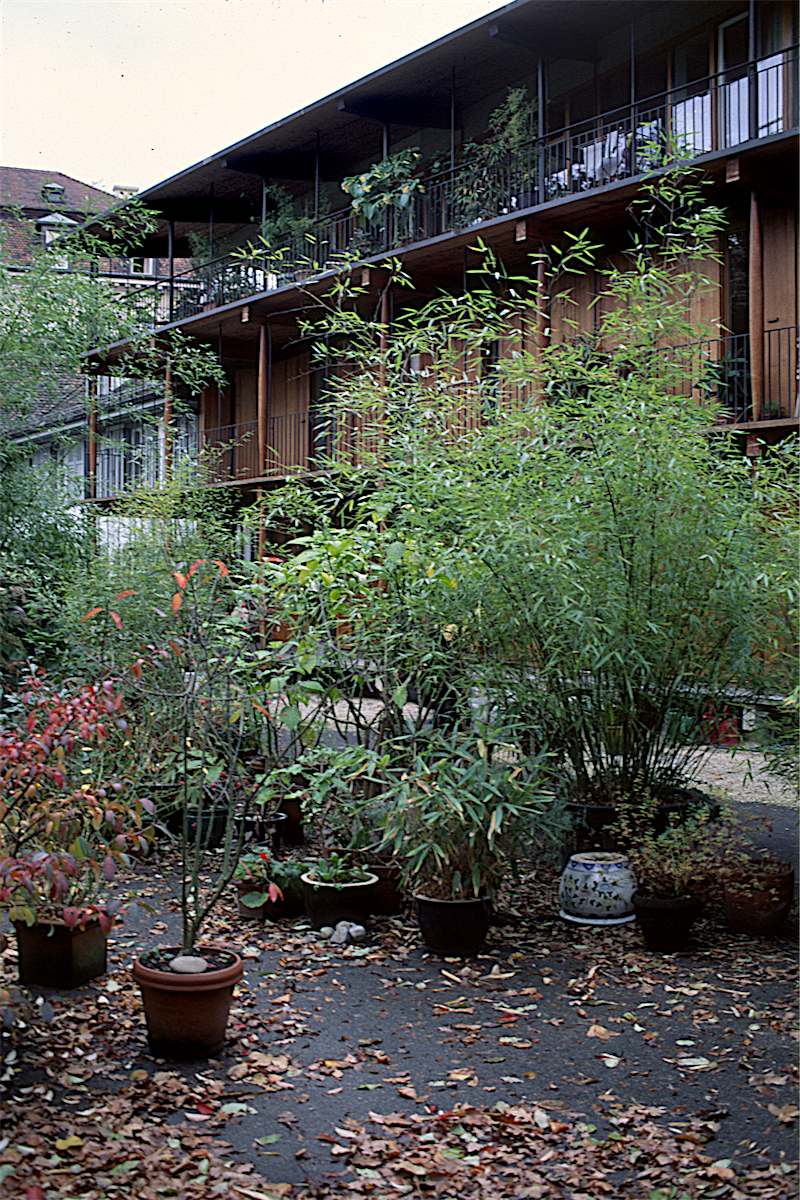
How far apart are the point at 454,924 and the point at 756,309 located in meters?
6.71

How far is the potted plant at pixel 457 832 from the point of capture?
14.4ft

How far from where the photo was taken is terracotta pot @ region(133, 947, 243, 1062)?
3.39 m

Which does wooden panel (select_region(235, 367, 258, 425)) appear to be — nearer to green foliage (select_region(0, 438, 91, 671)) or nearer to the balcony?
the balcony

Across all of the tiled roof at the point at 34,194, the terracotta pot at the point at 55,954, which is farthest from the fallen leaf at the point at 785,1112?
the tiled roof at the point at 34,194

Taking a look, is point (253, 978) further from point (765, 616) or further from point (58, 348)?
point (58, 348)

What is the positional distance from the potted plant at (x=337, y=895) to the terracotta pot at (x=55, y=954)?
3.56ft

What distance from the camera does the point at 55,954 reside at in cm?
402

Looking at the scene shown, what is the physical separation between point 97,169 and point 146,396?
1593 centimetres

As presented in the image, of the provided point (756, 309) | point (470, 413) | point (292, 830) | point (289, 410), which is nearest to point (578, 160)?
point (756, 309)

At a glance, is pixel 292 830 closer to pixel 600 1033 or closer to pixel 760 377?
pixel 600 1033

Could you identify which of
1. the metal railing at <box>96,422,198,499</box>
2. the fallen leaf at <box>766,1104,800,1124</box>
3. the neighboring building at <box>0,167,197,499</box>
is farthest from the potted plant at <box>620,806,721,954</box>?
the metal railing at <box>96,422,198,499</box>

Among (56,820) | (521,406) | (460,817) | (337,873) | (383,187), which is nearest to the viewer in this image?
(56,820)

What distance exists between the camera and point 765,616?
15.3 ft

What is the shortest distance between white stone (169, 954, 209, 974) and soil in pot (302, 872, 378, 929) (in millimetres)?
1307
